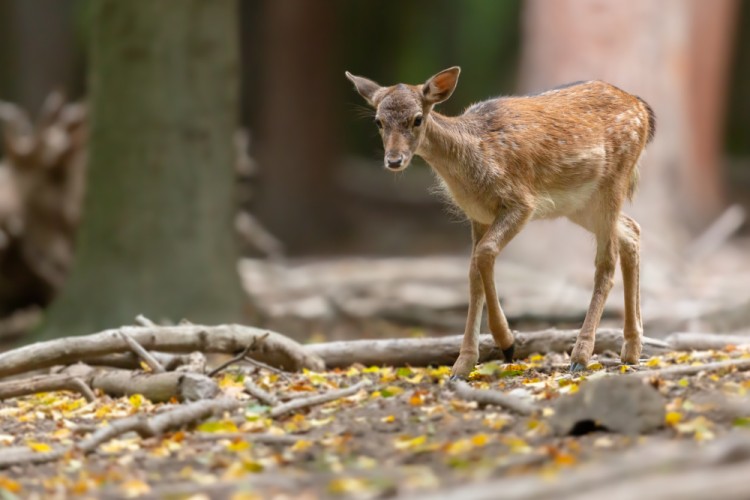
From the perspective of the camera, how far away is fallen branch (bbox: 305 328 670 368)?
308 inches

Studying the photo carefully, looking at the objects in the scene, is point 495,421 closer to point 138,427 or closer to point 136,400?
point 138,427

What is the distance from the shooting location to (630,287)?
7.66m

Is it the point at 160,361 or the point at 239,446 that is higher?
the point at 160,361

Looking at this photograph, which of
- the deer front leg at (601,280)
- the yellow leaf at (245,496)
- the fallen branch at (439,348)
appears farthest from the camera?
the fallen branch at (439,348)

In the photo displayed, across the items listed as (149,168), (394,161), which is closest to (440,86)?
(394,161)

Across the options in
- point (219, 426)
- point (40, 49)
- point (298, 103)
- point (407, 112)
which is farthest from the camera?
point (40, 49)

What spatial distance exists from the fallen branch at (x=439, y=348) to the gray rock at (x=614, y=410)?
219 cm

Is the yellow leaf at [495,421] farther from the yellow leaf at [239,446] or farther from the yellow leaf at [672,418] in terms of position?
the yellow leaf at [239,446]

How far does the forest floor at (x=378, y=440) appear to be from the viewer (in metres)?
4.88

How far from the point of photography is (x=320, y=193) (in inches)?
949

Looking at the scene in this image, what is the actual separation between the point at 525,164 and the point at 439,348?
1.39m

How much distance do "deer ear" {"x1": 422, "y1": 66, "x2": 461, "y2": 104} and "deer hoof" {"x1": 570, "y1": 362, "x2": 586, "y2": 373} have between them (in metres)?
1.86

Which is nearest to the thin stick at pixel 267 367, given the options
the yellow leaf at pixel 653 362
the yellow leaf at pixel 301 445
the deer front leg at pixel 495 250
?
the deer front leg at pixel 495 250

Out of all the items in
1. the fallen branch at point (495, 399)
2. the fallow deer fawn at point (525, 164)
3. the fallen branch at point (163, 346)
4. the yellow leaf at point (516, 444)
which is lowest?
Result: the yellow leaf at point (516, 444)
